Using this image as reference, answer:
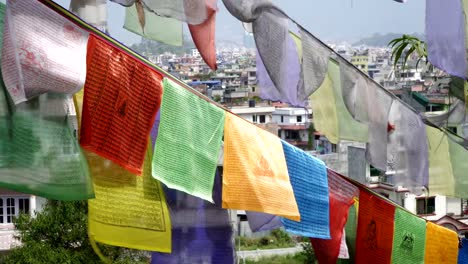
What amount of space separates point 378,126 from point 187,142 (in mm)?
1550

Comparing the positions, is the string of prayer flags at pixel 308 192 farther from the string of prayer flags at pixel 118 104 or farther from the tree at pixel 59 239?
the tree at pixel 59 239

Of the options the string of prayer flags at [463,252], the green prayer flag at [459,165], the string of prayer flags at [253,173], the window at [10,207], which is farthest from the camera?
the window at [10,207]

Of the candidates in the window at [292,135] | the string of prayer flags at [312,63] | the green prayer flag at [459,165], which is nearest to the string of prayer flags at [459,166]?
the green prayer flag at [459,165]

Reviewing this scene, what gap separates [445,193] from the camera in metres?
5.94

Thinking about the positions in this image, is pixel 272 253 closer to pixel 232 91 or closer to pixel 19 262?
pixel 19 262

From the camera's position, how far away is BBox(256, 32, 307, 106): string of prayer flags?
4793 millimetres

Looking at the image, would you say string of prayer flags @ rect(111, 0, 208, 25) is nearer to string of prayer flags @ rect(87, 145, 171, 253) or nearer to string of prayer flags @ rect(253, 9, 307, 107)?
string of prayer flags @ rect(253, 9, 307, 107)

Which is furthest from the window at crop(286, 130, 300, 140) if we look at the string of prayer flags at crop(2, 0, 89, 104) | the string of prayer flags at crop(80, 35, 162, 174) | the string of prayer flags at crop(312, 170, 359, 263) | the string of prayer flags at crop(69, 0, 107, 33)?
the string of prayer flags at crop(2, 0, 89, 104)

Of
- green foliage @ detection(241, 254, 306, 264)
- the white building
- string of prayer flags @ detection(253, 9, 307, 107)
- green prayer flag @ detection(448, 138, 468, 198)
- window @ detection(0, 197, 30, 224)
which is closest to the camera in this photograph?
string of prayer flags @ detection(253, 9, 307, 107)

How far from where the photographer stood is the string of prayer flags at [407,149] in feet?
18.1

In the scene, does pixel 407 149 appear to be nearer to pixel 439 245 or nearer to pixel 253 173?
pixel 439 245

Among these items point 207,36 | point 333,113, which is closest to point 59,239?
point 333,113

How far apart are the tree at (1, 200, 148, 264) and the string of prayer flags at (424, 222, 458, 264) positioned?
1216 cm

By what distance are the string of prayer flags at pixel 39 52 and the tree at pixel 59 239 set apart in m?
14.1
